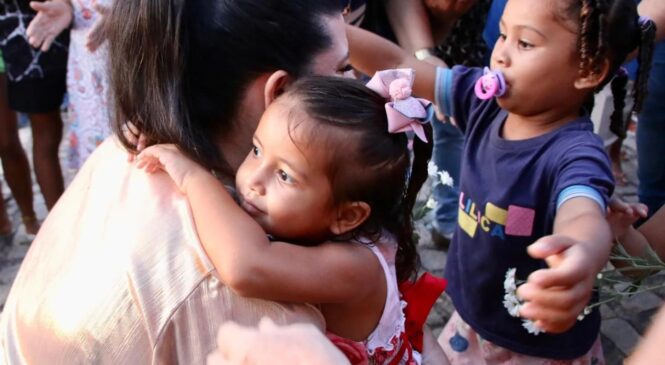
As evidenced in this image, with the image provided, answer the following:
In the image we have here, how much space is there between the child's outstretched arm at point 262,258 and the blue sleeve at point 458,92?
3.44ft

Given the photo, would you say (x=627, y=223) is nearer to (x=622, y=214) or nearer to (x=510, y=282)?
(x=622, y=214)

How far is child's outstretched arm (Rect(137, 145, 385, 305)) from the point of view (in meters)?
1.19

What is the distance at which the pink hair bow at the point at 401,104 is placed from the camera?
141cm

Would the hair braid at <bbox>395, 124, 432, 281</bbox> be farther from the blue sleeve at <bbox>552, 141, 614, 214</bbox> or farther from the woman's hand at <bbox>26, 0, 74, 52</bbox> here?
the woman's hand at <bbox>26, 0, 74, 52</bbox>

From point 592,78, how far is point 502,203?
44 cm

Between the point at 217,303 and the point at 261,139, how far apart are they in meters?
0.38

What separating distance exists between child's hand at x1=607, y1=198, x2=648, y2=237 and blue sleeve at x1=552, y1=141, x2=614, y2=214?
15cm

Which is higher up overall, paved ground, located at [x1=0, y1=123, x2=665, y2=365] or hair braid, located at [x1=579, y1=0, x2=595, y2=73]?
hair braid, located at [x1=579, y1=0, x2=595, y2=73]

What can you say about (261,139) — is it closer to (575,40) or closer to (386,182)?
(386,182)

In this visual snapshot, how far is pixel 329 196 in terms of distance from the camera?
1384 mm

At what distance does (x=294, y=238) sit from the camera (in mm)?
1404

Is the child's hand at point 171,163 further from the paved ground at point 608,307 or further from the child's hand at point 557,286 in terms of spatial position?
the paved ground at point 608,307

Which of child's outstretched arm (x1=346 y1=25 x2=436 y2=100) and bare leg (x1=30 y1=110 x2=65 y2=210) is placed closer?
child's outstretched arm (x1=346 y1=25 x2=436 y2=100)

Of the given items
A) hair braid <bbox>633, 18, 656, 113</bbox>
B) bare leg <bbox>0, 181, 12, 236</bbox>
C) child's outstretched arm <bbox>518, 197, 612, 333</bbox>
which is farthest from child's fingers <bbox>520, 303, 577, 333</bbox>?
bare leg <bbox>0, 181, 12, 236</bbox>
